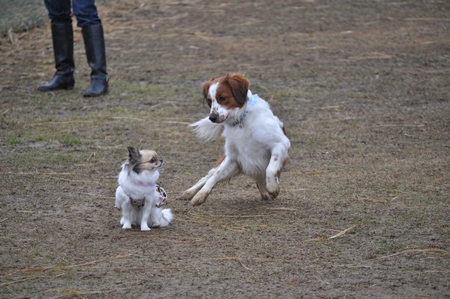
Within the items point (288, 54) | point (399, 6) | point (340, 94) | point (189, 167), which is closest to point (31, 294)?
point (189, 167)

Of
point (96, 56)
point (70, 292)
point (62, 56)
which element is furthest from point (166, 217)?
point (62, 56)

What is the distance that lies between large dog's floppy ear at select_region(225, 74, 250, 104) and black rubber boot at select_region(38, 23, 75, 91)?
12.3 ft

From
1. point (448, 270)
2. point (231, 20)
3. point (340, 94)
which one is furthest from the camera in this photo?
point (231, 20)

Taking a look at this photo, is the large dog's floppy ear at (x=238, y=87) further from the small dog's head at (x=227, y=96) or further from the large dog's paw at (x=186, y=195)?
the large dog's paw at (x=186, y=195)

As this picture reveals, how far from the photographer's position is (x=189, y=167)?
20.9 ft

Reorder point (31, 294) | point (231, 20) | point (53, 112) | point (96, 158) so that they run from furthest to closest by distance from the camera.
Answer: point (231, 20), point (53, 112), point (96, 158), point (31, 294)

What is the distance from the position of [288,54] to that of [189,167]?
178 inches

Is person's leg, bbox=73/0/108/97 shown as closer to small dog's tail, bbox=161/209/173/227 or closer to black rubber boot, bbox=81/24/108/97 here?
black rubber boot, bbox=81/24/108/97

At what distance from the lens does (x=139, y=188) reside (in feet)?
15.0

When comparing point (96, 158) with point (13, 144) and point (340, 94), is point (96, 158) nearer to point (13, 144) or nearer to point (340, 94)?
point (13, 144)

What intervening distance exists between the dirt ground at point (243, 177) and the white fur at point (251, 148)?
0.16 meters

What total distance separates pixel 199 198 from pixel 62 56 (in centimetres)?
402

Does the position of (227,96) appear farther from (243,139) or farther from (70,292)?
(70,292)

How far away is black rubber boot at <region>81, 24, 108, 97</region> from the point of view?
8.40 metres
